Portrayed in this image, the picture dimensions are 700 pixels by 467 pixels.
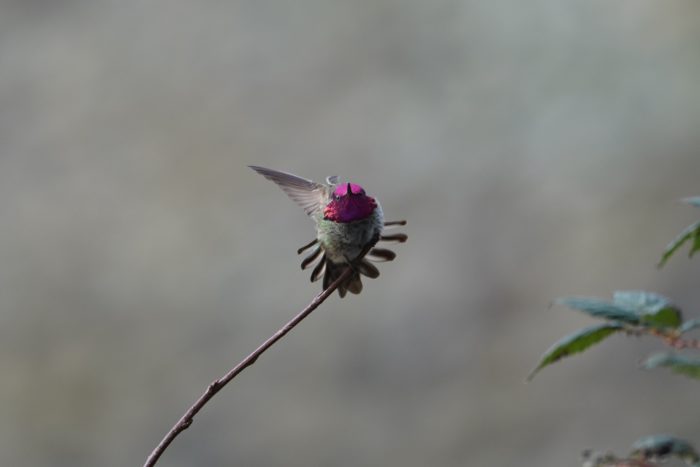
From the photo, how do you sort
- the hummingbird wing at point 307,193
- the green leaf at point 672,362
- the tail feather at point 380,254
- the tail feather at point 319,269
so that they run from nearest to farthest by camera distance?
the green leaf at point 672,362 < the tail feather at point 380,254 < the tail feather at point 319,269 < the hummingbird wing at point 307,193

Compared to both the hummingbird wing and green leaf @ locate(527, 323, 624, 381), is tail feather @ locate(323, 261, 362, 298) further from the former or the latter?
green leaf @ locate(527, 323, 624, 381)

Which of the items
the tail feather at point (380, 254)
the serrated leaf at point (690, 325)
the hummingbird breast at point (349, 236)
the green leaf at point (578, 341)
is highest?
the hummingbird breast at point (349, 236)

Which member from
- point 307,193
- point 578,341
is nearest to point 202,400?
point 578,341

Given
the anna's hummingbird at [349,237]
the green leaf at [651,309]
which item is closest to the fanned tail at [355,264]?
the anna's hummingbird at [349,237]

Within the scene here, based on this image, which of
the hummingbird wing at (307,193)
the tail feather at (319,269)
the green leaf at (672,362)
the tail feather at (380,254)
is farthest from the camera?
the hummingbird wing at (307,193)

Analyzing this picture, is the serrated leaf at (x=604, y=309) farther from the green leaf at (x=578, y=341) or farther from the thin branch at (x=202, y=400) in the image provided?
the thin branch at (x=202, y=400)

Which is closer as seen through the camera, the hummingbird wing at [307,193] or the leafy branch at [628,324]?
the leafy branch at [628,324]

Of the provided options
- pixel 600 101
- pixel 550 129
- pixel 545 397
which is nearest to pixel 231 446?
pixel 545 397
